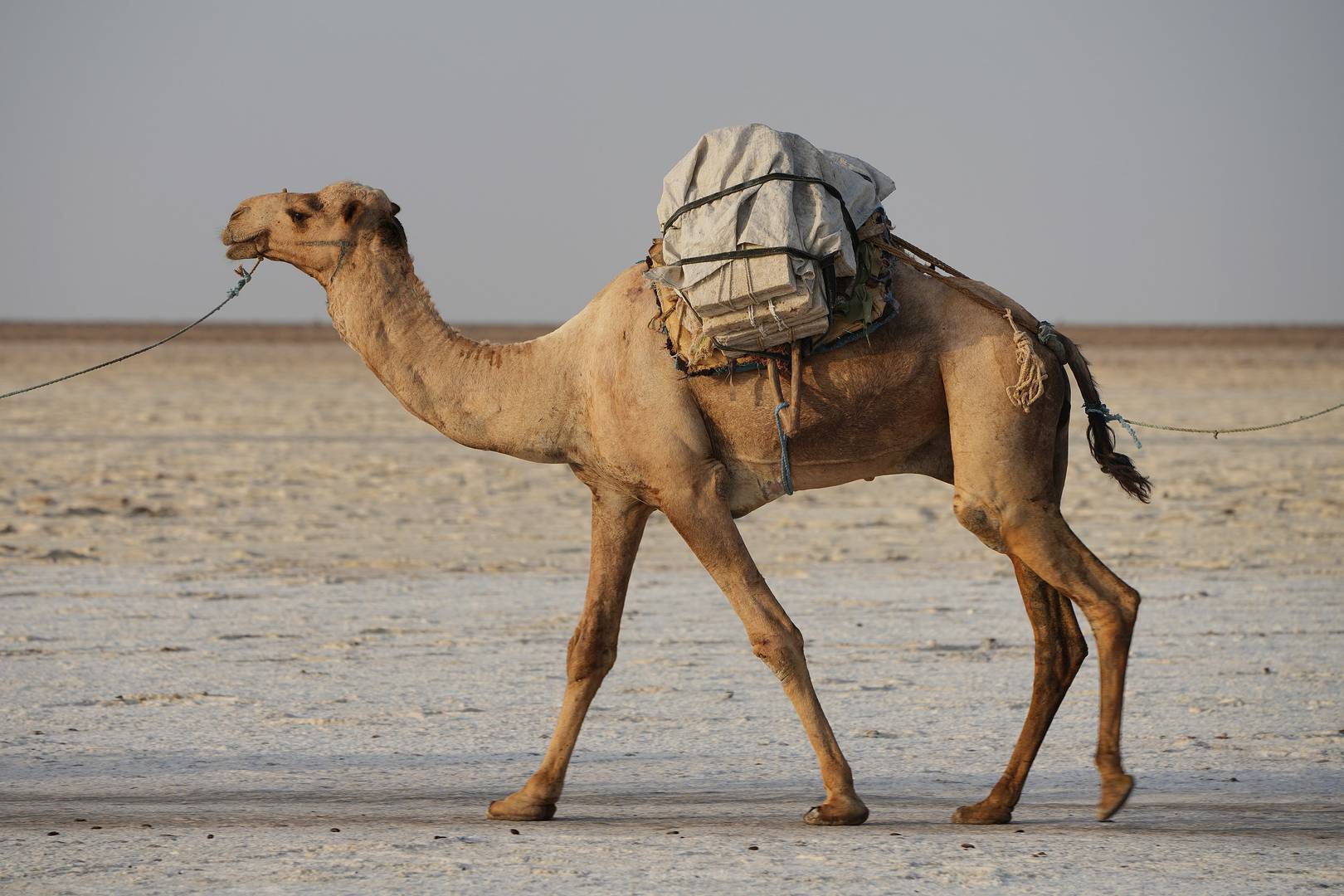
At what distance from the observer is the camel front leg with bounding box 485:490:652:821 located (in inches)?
256

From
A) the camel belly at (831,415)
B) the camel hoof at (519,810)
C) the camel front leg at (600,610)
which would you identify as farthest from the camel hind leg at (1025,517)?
the camel hoof at (519,810)

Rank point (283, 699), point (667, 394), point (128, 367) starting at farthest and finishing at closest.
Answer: point (128, 367)
point (283, 699)
point (667, 394)

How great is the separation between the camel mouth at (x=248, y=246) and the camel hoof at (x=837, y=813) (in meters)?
3.07

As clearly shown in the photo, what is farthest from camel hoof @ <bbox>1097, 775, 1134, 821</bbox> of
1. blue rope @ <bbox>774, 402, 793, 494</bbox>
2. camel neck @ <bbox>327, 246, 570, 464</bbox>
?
camel neck @ <bbox>327, 246, 570, 464</bbox>

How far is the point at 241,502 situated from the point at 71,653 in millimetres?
7863

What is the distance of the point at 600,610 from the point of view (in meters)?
6.56

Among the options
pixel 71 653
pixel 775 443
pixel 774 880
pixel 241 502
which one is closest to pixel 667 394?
pixel 775 443

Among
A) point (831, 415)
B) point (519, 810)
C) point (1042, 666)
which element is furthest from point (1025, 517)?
point (519, 810)

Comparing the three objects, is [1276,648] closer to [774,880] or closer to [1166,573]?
[1166,573]

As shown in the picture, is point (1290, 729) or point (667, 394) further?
point (1290, 729)

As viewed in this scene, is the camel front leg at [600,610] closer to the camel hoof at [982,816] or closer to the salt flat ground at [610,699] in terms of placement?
the salt flat ground at [610,699]

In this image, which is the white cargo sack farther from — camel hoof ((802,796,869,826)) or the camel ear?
camel hoof ((802,796,869,826))

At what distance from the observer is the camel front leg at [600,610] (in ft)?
21.3

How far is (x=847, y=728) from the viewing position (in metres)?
7.80
